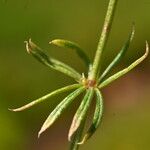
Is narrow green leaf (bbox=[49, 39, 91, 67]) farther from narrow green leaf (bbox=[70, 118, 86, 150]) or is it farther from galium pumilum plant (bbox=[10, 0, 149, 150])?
narrow green leaf (bbox=[70, 118, 86, 150])

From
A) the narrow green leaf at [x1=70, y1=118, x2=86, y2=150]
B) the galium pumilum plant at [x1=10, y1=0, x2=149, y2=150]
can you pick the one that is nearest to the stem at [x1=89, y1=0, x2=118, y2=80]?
the galium pumilum plant at [x1=10, y1=0, x2=149, y2=150]

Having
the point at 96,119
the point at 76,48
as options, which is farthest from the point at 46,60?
the point at 96,119

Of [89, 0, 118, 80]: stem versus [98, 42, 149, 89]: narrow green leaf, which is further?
[98, 42, 149, 89]: narrow green leaf

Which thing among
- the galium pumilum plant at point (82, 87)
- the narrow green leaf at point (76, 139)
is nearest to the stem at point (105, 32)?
the galium pumilum plant at point (82, 87)

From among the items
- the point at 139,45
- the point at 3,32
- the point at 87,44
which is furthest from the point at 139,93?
the point at 3,32

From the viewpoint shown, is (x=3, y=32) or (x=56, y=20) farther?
(x=56, y=20)

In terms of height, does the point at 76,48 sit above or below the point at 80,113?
above

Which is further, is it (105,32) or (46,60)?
(46,60)

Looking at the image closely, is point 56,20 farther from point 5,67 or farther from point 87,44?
point 5,67

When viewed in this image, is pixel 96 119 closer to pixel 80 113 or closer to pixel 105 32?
pixel 80 113
